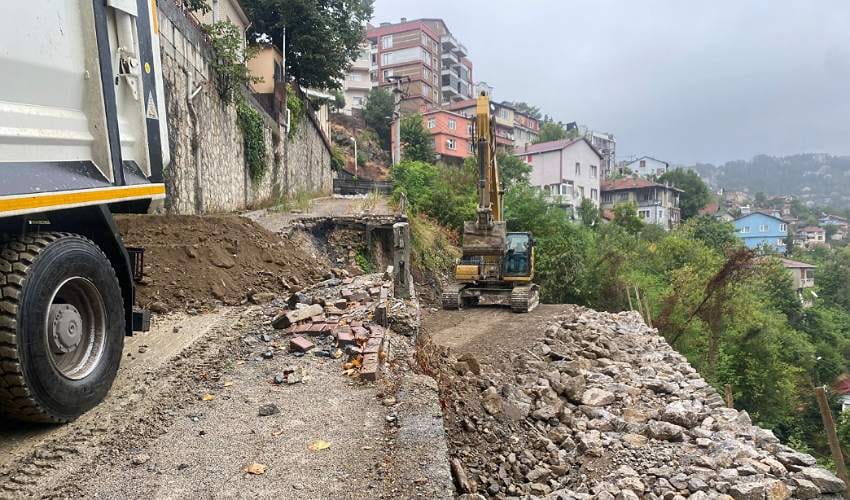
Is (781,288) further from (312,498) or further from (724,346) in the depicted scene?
(312,498)

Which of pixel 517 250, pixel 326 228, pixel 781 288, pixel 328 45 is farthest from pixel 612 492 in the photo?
pixel 781 288

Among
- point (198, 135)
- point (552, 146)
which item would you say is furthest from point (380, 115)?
point (198, 135)

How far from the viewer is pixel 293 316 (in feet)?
20.7

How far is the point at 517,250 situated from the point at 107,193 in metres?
11.9

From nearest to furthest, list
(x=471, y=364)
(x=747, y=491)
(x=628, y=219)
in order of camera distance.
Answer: (x=747, y=491)
(x=471, y=364)
(x=628, y=219)

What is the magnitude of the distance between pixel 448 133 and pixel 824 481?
4209 cm

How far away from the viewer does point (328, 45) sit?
23.7m

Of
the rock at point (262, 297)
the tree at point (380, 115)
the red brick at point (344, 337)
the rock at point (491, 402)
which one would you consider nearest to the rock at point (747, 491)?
the rock at point (491, 402)

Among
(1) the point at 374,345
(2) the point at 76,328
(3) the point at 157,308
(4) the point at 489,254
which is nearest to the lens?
(2) the point at 76,328

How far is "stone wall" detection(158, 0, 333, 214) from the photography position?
11165mm

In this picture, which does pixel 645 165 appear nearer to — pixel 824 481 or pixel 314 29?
pixel 314 29

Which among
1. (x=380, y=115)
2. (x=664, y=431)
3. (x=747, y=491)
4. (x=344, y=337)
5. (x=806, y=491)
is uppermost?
(x=380, y=115)

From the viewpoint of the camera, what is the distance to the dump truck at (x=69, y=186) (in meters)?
3.30

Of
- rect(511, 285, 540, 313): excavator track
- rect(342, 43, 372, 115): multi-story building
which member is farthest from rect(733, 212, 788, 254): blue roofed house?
rect(511, 285, 540, 313): excavator track
